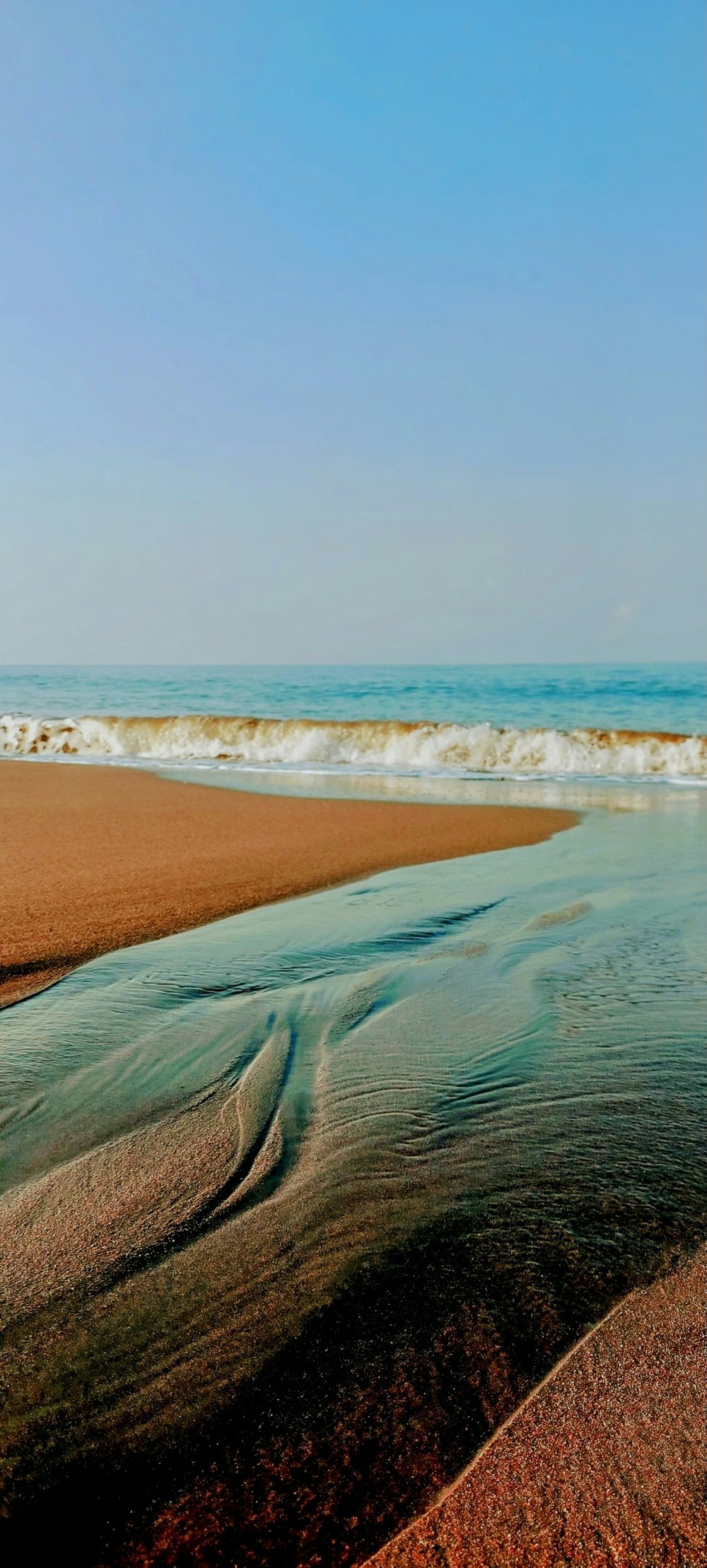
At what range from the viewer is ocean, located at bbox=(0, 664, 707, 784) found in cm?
1761

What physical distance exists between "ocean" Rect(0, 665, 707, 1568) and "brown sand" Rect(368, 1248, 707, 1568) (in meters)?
0.04

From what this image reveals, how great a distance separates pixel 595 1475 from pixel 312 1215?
2.65ft

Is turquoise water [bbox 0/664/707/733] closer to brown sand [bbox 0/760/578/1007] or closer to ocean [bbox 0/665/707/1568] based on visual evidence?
brown sand [bbox 0/760/578/1007]

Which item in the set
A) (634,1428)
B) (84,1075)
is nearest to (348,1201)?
(634,1428)

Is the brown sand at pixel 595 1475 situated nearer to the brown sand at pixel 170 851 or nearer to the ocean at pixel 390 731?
the brown sand at pixel 170 851

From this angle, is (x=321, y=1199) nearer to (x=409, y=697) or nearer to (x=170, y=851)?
(x=170, y=851)

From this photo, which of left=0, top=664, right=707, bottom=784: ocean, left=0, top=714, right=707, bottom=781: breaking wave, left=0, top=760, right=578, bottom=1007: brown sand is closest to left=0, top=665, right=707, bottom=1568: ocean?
left=0, top=760, right=578, bottom=1007: brown sand

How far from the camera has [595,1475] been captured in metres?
1.36

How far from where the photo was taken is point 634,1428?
1443 millimetres

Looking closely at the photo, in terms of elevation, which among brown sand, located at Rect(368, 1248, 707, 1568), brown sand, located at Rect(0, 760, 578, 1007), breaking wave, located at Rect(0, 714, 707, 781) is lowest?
brown sand, located at Rect(368, 1248, 707, 1568)

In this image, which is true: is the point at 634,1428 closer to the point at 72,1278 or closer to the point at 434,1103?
the point at 72,1278

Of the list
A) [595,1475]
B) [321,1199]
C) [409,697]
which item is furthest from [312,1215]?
[409,697]

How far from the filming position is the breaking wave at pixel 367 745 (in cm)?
1750

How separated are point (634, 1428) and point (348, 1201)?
79cm
